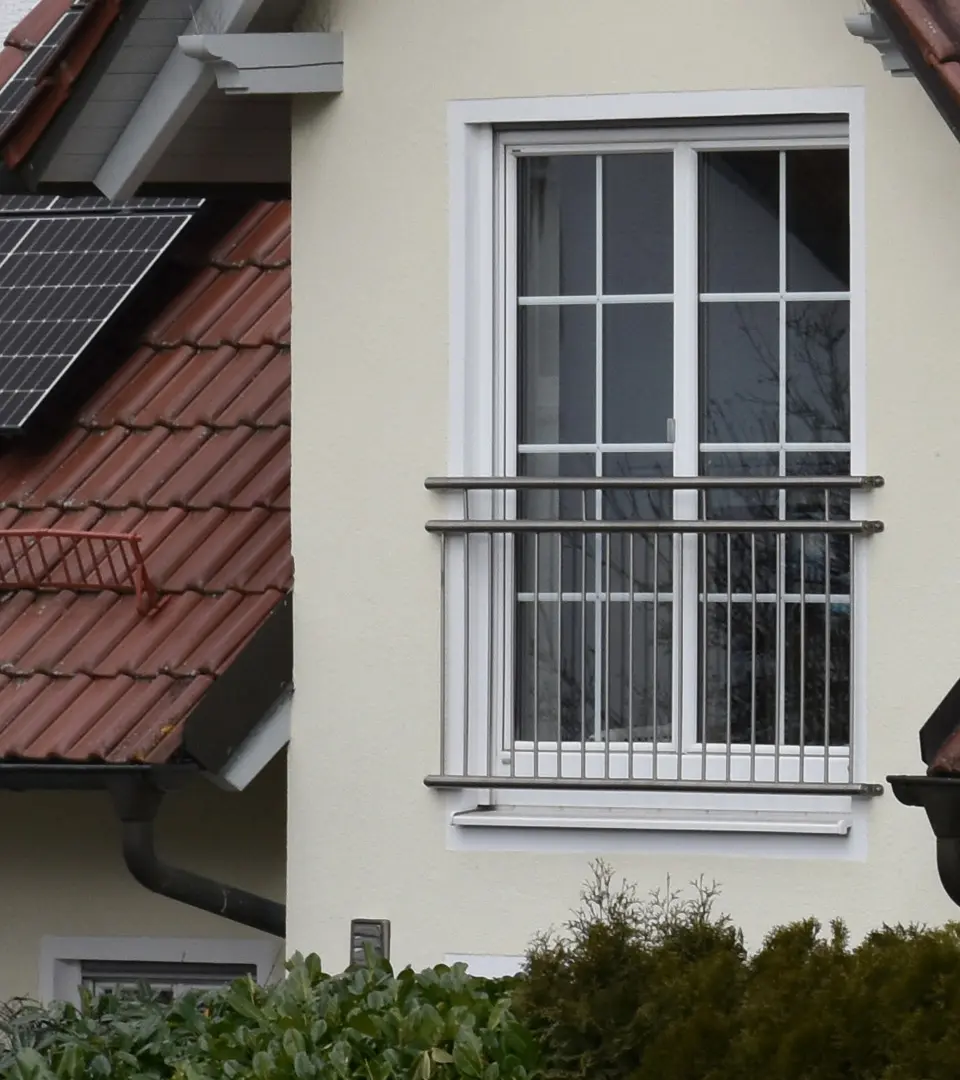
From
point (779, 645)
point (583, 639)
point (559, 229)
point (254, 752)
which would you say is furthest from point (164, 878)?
point (559, 229)

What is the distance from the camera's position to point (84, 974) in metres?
9.55

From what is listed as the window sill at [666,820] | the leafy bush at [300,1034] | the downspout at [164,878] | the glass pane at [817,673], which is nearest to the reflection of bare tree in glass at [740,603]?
the glass pane at [817,673]

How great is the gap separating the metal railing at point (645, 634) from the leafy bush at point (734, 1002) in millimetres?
829

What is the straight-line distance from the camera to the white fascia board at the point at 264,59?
819 centimetres

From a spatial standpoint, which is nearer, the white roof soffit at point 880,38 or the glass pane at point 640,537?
the white roof soffit at point 880,38

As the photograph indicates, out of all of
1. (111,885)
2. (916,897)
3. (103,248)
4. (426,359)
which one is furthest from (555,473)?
(103,248)

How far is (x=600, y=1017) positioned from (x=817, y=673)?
171 cm

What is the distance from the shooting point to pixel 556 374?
8.45m

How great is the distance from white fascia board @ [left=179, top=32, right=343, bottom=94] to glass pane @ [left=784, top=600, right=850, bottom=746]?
7.55ft

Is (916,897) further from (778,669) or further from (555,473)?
(555,473)

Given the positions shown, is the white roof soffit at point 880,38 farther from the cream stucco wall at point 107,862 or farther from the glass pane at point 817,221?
the cream stucco wall at point 107,862

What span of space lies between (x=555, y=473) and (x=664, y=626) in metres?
0.62

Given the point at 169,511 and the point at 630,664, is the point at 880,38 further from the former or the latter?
the point at 169,511

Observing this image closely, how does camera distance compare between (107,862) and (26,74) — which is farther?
(26,74)
